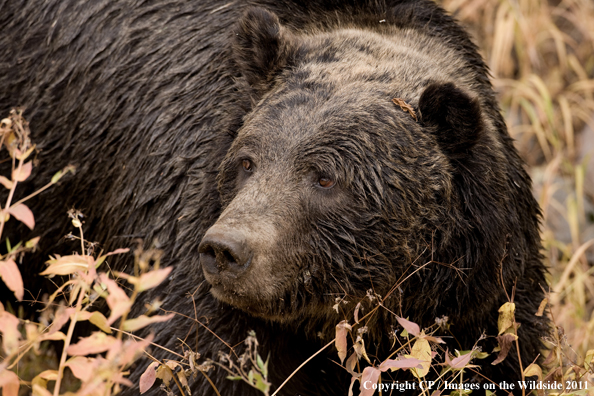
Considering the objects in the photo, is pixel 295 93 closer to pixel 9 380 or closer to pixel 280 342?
pixel 280 342

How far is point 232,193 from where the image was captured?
3529mm

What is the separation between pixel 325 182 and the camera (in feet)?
11.0

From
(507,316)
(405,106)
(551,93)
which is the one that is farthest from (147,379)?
(551,93)

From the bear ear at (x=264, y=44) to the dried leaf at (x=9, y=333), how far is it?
1917 mm

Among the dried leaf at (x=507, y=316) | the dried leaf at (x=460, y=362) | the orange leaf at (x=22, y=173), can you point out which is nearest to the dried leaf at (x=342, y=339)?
the dried leaf at (x=460, y=362)

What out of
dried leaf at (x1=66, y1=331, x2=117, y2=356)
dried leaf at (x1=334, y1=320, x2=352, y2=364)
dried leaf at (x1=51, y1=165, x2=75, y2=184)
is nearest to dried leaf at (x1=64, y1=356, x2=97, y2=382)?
dried leaf at (x1=66, y1=331, x2=117, y2=356)

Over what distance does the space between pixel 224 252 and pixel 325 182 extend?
0.65 meters

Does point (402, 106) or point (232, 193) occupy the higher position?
point (402, 106)

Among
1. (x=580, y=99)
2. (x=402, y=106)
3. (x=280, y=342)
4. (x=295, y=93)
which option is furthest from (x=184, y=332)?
(x=580, y=99)

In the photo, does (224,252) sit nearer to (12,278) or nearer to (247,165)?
(247,165)

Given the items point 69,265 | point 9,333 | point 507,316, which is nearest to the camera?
point 9,333

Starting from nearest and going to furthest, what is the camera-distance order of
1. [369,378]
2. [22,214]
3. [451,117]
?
1. [22,214]
2. [369,378]
3. [451,117]

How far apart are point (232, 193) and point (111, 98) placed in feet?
4.75

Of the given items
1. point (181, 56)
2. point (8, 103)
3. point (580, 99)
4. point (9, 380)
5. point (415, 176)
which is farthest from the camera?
point (580, 99)
